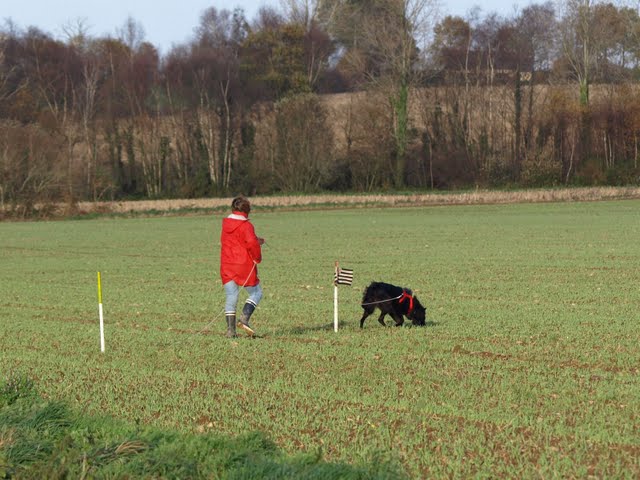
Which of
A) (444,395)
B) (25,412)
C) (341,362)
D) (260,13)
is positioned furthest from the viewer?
(260,13)

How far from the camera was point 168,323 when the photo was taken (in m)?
18.2

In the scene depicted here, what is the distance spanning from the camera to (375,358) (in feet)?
44.8

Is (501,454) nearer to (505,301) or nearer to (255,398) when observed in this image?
(255,398)

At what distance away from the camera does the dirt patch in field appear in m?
75.5

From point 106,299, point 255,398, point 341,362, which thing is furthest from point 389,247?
point 255,398

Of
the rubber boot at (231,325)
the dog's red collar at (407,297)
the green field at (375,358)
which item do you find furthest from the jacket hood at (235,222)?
the dog's red collar at (407,297)

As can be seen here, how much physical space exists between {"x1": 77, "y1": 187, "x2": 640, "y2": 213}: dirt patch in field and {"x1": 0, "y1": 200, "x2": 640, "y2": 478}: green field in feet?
142

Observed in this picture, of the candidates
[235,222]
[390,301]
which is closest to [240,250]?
[235,222]

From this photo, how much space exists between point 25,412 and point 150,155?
94544 millimetres

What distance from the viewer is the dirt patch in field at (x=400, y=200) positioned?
248 feet

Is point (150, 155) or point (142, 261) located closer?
point (142, 261)

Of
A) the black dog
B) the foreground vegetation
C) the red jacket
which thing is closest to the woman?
the red jacket

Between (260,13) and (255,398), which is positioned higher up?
(260,13)

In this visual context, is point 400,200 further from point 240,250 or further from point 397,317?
point 240,250
